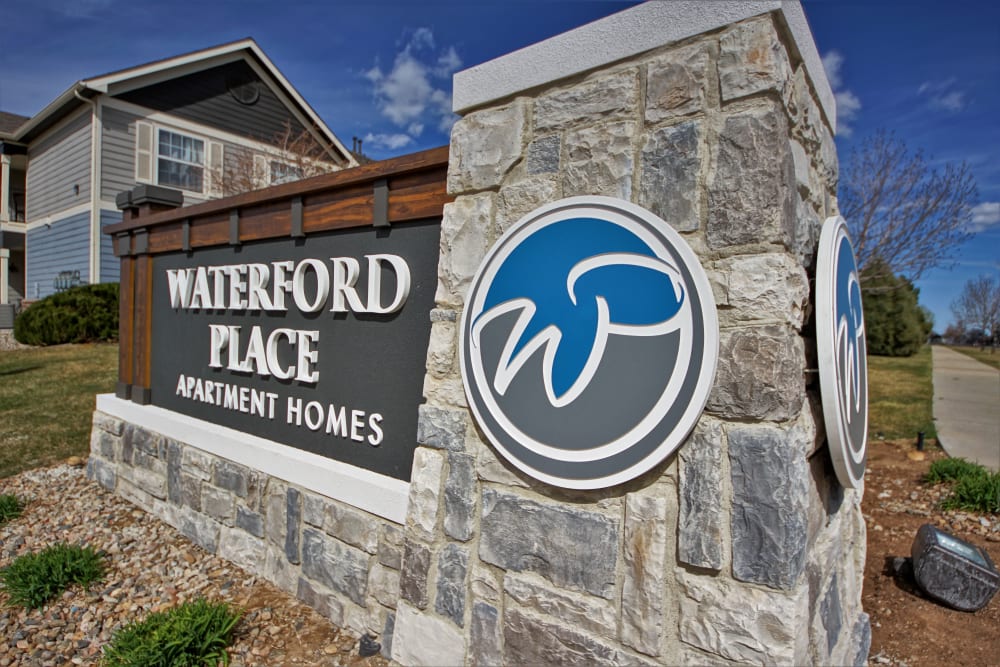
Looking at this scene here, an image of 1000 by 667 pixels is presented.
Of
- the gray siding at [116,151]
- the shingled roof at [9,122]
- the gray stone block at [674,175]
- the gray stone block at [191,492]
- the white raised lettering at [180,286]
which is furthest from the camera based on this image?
the shingled roof at [9,122]

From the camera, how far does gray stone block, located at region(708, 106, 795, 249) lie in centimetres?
169

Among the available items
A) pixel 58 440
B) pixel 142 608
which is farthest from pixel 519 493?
pixel 58 440

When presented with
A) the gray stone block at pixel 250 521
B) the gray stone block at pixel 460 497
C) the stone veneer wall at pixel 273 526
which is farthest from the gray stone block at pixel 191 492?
the gray stone block at pixel 460 497

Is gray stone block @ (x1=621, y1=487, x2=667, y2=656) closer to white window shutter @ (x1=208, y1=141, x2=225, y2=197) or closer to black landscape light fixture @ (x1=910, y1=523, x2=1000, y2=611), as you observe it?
black landscape light fixture @ (x1=910, y1=523, x2=1000, y2=611)

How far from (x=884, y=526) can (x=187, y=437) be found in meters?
5.15

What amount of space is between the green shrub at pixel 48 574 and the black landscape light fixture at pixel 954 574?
189 inches

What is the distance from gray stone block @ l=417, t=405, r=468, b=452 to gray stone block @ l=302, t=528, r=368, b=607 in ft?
3.05

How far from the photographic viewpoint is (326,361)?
350 centimetres

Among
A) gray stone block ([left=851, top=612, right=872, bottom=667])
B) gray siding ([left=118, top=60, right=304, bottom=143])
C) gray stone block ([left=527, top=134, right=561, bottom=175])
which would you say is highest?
gray siding ([left=118, top=60, right=304, bottom=143])

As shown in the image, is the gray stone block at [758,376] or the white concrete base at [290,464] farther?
the white concrete base at [290,464]

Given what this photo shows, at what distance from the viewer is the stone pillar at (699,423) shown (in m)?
1.69

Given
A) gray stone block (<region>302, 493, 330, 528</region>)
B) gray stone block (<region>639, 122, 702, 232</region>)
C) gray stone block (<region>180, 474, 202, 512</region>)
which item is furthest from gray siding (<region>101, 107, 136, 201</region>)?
gray stone block (<region>639, 122, 702, 232</region>)

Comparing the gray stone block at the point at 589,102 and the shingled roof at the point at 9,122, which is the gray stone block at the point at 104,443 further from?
the shingled roof at the point at 9,122

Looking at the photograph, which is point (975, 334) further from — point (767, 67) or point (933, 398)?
point (767, 67)
